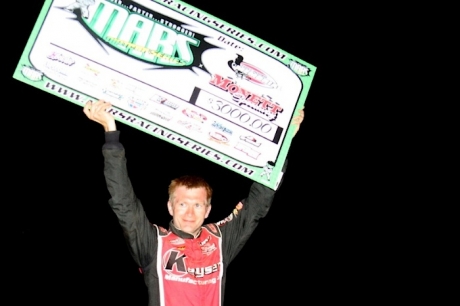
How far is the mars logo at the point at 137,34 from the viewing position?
190cm

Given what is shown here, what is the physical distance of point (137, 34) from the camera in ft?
6.34

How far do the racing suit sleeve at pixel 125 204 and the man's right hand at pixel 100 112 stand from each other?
0.04 meters

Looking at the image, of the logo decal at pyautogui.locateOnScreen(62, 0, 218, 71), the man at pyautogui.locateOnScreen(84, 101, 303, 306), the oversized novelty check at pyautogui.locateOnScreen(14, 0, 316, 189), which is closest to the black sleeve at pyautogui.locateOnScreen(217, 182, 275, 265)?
the man at pyautogui.locateOnScreen(84, 101, 303, 306)

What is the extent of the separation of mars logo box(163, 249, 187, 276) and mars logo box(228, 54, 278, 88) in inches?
28.4

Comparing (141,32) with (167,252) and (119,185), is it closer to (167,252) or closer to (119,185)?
(119,185)

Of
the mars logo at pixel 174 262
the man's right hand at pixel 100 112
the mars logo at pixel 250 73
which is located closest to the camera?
the man's right hand at pixel 100 112

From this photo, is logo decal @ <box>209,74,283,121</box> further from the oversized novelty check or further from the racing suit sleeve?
the racing suit sleeve

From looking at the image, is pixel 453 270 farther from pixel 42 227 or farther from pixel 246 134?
pixel 42 227

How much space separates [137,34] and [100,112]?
0.34 metres

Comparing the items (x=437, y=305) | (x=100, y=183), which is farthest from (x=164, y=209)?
(x=437, y=305)

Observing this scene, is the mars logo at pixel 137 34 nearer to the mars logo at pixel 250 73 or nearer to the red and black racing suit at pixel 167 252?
the mars logo at pixel 250 73

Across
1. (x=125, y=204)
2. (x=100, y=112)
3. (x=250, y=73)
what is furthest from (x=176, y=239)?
(x=250, y=73)

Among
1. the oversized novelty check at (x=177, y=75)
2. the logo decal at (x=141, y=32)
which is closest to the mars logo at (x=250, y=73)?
the oversized novelty check at (x=177, y=75)

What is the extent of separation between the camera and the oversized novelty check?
6.03 feet
